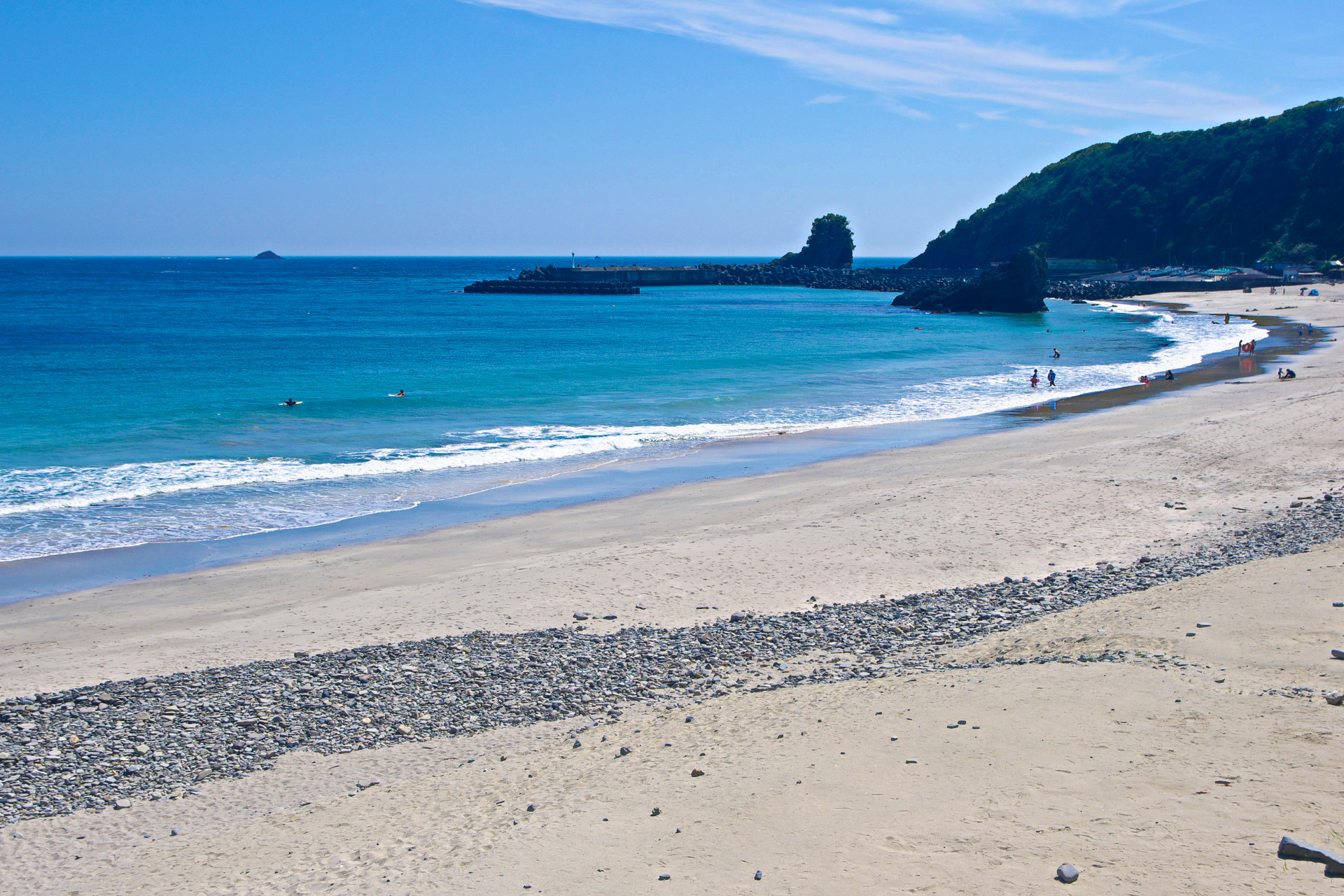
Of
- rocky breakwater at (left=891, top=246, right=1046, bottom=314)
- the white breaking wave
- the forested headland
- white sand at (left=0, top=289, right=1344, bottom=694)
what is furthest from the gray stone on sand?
the forested headland

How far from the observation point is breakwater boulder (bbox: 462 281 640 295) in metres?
119

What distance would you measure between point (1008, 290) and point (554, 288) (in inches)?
2352

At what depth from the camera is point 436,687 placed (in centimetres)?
911

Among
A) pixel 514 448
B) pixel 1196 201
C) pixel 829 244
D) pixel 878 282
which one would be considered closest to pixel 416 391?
pixel 514 448

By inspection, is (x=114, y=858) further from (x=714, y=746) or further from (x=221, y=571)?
(x=221, y=571)

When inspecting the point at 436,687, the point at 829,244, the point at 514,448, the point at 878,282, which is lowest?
the point at 436,687

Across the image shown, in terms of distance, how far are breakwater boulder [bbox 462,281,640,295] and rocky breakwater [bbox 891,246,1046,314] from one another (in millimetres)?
45371

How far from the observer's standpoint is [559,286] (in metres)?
122

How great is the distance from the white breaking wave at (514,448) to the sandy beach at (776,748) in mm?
7119

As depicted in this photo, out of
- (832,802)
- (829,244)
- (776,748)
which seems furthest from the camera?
(829,244)

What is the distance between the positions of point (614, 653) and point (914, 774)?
4016mm

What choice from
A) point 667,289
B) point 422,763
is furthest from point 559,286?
point 422,763

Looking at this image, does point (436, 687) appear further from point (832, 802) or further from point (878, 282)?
point (878, 282)

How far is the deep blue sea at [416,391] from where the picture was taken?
1988 centimetres
